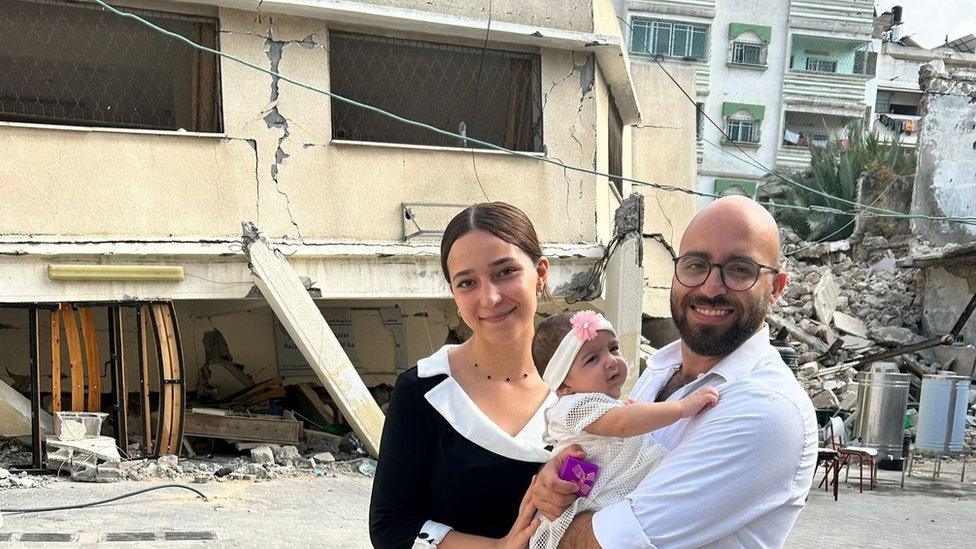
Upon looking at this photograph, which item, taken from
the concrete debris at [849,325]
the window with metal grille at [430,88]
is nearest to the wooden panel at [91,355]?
the window with metal grille at [430,88]

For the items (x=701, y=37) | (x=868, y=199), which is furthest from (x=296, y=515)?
(x=701, y=37)

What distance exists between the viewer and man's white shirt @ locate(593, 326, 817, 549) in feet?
5.32

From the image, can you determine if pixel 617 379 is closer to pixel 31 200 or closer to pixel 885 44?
pixel 31 200

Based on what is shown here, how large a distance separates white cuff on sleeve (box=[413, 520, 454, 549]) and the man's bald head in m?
0.91

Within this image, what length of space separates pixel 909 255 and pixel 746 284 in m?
22.4

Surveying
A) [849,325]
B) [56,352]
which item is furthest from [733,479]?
[849,325]

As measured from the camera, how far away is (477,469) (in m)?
2.17

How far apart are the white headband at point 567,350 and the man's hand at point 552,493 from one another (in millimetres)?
401

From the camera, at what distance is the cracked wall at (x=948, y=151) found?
2003 centimetres

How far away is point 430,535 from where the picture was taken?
2113mm

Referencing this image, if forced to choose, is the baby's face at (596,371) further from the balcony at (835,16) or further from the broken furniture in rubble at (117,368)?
the balcony at (835,16)

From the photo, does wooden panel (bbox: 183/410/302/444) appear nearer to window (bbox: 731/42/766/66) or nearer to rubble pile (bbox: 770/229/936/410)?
rubble pile (bbox: 770/229/936/410)

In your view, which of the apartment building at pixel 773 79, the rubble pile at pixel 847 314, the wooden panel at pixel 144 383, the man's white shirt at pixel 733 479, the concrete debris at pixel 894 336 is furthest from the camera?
the apartment building at pixel 773 79

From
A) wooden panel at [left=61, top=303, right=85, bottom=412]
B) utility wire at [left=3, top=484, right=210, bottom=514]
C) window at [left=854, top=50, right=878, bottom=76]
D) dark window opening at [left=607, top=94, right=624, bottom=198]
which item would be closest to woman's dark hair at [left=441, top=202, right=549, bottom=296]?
utility wire at [left=3, top=484, right=210, bottom=514]
